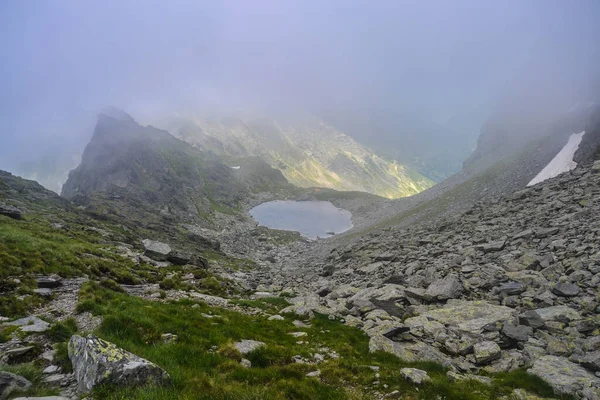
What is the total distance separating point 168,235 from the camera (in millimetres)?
71375

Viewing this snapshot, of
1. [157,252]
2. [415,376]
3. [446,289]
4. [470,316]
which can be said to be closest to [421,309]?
[446,289]

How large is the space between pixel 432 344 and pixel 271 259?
62429mm

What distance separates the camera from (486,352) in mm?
13219

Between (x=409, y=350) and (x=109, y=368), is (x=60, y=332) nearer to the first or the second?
(x=109, y=368)

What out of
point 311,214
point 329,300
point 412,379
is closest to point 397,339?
point 412,379

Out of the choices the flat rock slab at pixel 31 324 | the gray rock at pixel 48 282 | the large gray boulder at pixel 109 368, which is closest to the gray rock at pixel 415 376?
the large gray boulder at pixel 109 368

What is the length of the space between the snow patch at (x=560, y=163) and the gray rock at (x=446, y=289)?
55.1 m

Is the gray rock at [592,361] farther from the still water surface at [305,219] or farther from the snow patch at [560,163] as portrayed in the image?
the still water surface at [305,219]

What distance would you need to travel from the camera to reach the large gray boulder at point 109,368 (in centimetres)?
725

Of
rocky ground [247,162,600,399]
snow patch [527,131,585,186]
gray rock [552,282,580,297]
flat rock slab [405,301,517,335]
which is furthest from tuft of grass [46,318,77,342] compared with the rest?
snow patch [527,131,585,186]

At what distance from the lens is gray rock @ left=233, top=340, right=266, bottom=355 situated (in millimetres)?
12153

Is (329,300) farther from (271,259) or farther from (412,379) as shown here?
(271,259)

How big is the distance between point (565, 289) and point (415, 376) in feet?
43.3

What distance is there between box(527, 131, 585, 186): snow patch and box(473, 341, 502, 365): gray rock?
62977 mm
